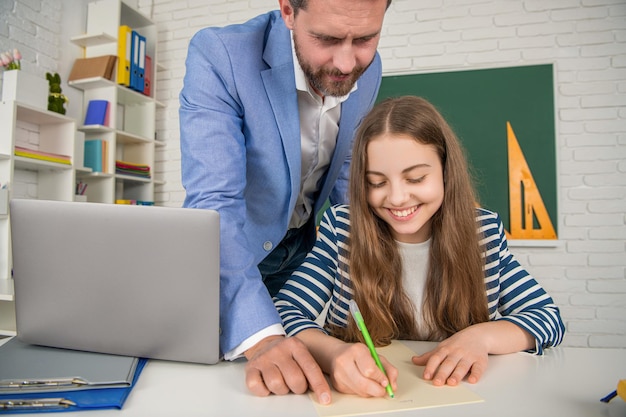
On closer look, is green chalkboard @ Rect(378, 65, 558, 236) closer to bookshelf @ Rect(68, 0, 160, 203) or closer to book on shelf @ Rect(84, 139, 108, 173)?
bookshelf @ Rect(68, 0, 160, 203)

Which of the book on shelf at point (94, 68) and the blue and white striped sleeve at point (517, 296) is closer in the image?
the blue and white striped sleeve at point (517, 296)

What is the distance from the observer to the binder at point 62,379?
1.64ft

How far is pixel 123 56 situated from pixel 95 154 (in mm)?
640

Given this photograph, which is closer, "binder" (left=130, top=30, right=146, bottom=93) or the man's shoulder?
the man's shoulder

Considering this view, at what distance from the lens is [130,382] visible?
1.83 feet

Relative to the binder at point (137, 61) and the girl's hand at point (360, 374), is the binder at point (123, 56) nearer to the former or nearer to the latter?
the binder at point (137, 61)

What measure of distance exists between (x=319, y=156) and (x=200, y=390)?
0.73 meters

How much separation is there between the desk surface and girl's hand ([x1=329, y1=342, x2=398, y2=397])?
0.04 meters

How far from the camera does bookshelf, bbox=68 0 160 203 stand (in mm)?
2631

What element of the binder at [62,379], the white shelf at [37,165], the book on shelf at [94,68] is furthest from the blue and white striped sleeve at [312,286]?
the book on shelf at [94,68]

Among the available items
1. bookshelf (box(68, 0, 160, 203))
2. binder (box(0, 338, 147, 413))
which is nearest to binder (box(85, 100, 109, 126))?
bookshelf (box(68, 0, 160, 203))

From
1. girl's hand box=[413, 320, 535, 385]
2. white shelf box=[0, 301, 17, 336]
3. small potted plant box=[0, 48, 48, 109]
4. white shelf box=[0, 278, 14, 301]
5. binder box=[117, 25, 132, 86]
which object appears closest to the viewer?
girl's hand box=[413, 320, 535, 385]

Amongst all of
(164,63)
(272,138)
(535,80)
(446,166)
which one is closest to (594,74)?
(535,80)

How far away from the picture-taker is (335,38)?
872mm
